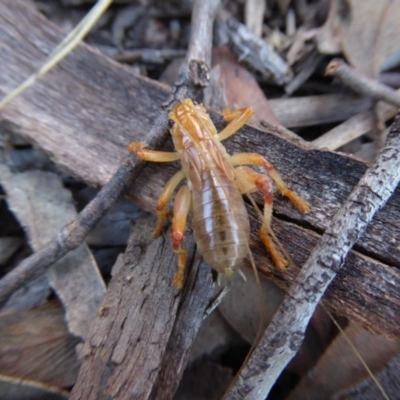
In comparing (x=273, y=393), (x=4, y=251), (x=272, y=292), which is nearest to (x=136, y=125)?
(x=4, y=251)

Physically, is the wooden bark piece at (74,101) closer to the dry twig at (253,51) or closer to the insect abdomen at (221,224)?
the insect abdomen at (221,224)

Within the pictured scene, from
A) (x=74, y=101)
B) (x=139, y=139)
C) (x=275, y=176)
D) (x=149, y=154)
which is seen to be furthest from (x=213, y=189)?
(x=74, y=101)

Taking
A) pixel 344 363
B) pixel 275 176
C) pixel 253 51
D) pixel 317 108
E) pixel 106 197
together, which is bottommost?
pixel 344 363

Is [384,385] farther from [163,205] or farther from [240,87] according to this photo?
[240,87]

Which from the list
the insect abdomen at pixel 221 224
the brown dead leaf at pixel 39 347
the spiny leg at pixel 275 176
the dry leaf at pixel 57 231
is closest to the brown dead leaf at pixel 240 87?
the spiny leg at pixel 275 176

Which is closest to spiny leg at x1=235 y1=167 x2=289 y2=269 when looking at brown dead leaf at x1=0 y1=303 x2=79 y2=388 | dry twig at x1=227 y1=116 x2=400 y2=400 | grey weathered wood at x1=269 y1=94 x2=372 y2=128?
dry twig at x1=227 y1=116 x2=400 y2=400

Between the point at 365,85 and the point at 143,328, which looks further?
the point at 365,85

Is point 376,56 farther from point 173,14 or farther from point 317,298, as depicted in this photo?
point 317,298

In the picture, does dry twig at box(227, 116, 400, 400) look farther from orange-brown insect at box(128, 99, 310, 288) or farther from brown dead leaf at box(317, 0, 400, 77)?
brown dead leaf at box(317, 0, 400, 77)

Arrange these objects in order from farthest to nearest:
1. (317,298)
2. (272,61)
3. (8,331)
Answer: (272,61), (8,331), (317,298)
